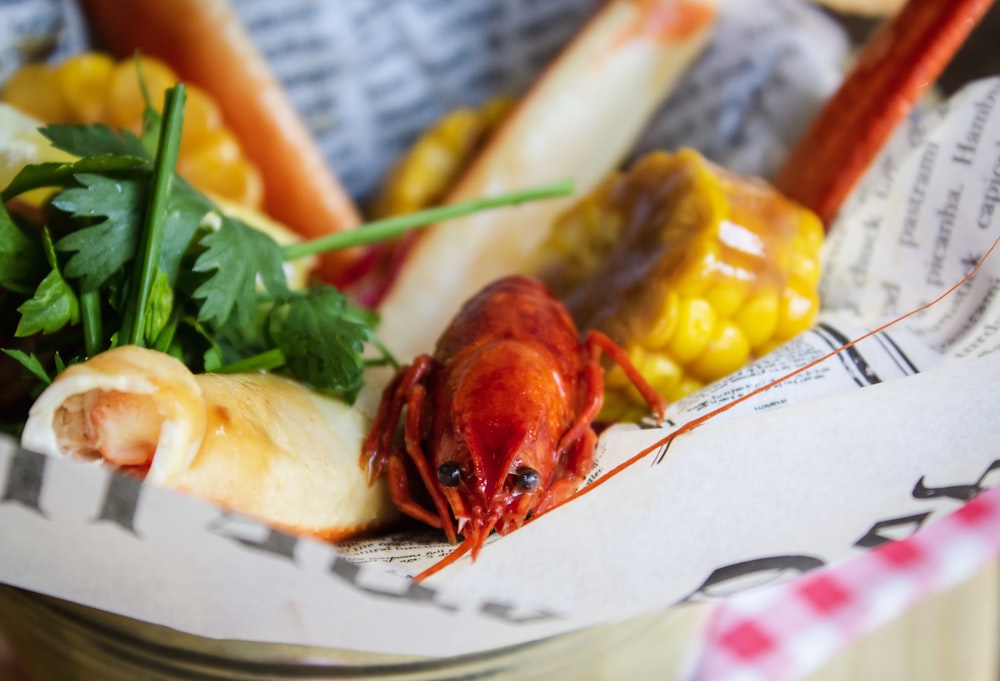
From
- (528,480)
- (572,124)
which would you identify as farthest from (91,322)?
(572,124)

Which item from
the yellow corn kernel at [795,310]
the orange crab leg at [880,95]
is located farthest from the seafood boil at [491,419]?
the orange crab leg at [880,95]

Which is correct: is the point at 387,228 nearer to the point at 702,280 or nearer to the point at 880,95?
the point at 702,280

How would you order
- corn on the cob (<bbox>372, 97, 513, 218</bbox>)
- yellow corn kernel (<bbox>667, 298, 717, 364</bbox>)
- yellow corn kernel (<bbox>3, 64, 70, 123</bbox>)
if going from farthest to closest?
corn on the cob (<bbox>372, 97, 513, 218</bbox>), yellow corn kernel (<bbox>3, 64, 70, 123</bbox>), yellow corn kernel (<bbox>667, 298, 717, 364</bbox>)

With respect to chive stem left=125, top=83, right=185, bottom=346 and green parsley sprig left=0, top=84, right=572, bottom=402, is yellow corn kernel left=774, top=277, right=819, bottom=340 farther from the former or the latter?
chive stem left=125, top=83, right=185, bottom=346

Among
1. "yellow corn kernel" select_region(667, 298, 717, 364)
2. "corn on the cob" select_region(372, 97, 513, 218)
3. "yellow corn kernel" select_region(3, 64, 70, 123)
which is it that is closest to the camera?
"yellow corn kernel" select_region(667, 298, 717, 364)

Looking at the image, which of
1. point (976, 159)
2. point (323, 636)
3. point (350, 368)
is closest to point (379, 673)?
point (323, 636)

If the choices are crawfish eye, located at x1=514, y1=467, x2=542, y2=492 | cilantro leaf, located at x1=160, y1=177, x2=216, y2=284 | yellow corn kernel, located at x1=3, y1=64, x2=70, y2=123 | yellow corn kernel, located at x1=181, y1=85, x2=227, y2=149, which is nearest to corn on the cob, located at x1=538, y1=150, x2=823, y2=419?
crawfish eye, located at x1=514, y1=467, x2=542, y2=492

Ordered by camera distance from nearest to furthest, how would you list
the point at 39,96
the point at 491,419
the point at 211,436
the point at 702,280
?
1. the point at 211,436
2. the point at 491,419
3. the point at 702,280
4. the point at 39,96

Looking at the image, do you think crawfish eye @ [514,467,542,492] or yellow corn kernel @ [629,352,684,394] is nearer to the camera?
crawfish eye @ [514,467,542,492]
